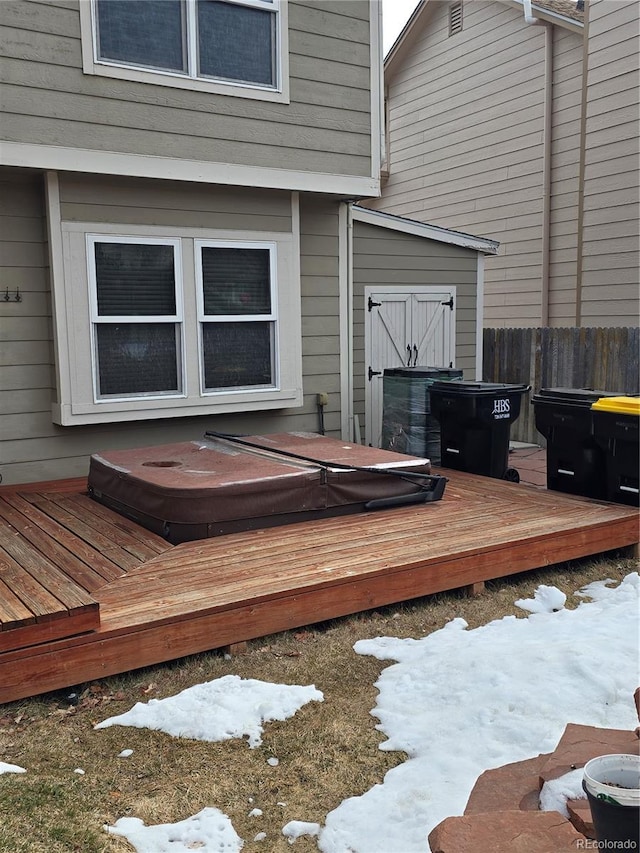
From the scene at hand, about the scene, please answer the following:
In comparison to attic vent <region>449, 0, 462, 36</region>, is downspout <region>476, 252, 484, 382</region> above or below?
below

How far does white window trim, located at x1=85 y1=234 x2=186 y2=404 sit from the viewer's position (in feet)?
19.2

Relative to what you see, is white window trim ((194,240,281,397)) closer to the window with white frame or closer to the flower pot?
the window with white frame

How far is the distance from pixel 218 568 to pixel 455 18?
10727 mm

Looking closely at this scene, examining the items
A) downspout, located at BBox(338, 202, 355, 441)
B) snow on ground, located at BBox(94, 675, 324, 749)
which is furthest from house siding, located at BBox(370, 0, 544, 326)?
snow on ground, located at BBox(94, 675, 324, 749)

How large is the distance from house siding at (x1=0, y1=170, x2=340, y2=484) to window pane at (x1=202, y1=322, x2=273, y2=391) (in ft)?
1.09

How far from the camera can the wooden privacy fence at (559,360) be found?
845 cm

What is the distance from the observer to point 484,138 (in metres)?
11.4

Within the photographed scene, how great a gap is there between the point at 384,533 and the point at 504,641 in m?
1.26

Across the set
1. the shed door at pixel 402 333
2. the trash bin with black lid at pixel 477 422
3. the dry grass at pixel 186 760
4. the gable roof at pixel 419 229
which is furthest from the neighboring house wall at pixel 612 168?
the dry grass at pixel 186 760

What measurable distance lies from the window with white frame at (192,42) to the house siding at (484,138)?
5.47 m

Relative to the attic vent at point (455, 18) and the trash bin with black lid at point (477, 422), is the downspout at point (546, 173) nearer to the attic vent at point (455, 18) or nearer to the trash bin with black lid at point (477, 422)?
the attic vent at point (455, 18)

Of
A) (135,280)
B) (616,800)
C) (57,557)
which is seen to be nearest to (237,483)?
(57,557)

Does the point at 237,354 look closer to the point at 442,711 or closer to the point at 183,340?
the point at 183,340

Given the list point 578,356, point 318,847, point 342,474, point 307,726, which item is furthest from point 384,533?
point 578,356
